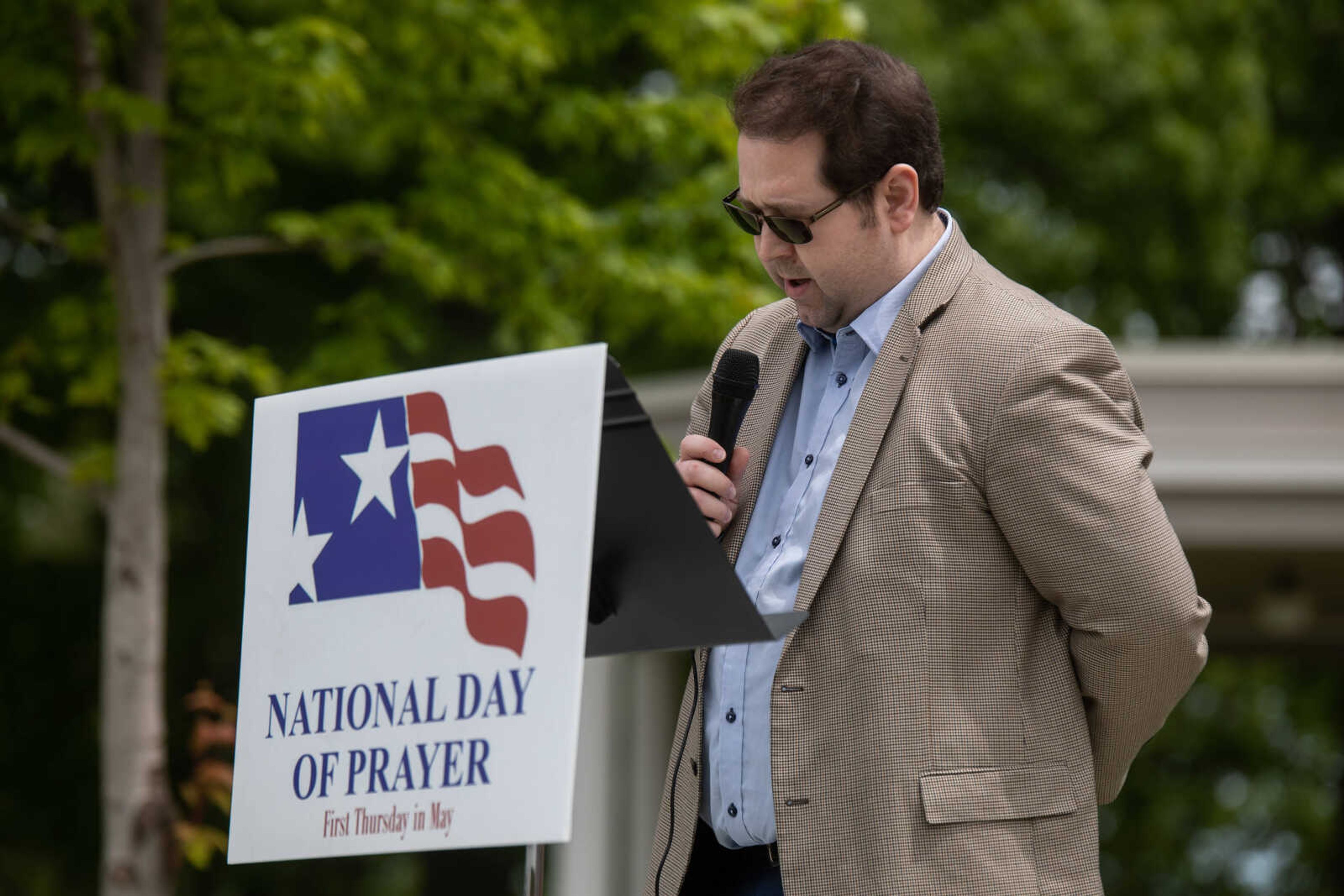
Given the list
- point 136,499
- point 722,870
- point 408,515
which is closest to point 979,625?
point 722,870

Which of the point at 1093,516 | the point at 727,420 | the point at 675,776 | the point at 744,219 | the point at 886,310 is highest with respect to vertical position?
the point at 744,219

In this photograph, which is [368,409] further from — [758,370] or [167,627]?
[167,627]

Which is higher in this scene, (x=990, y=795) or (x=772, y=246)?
(x=772, y=246)

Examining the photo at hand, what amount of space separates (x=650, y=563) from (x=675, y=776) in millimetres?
539

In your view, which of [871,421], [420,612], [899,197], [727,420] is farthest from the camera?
[727,420]

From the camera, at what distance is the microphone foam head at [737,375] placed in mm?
2654

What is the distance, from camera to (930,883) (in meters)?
2.22

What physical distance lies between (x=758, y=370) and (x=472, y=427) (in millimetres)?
732

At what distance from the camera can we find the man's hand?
2.54 m

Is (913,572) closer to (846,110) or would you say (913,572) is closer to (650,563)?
(650,563)

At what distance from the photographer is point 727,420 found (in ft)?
8.59

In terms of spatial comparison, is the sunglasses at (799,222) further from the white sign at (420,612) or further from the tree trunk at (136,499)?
the tree trunk at (136,499)

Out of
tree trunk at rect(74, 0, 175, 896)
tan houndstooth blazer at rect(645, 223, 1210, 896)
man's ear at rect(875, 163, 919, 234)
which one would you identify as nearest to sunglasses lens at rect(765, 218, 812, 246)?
man's ear at rect(875, 163, 919, 234)

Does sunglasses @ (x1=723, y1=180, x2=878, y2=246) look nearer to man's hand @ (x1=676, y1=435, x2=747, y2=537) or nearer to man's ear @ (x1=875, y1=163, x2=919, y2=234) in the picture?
man's ear @ (x1=875, y1=163, x2=919, y2=234)
